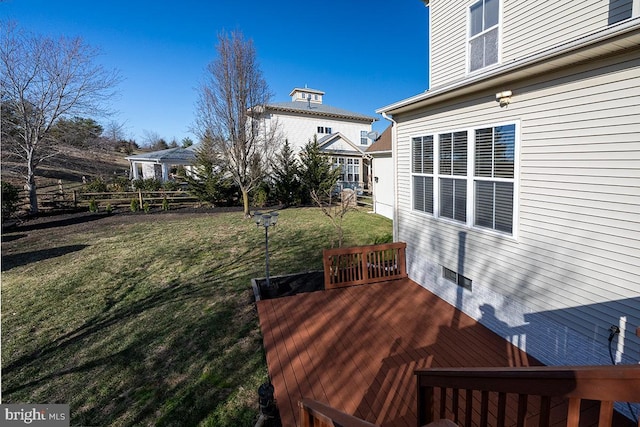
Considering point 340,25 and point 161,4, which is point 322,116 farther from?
point 161,4

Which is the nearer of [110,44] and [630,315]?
[630,315]

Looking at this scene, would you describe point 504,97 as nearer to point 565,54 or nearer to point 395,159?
point 565,54

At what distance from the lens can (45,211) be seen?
15.0 m

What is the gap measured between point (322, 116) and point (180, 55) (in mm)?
12957

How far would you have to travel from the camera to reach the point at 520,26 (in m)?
5.10

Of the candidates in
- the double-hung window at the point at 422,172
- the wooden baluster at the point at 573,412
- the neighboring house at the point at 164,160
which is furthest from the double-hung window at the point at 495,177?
the neighboring house at the point at 164,160

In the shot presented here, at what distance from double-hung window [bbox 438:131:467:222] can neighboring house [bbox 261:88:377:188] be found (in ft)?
54.9

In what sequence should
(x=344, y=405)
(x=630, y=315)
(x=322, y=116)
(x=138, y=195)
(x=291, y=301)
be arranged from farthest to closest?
(x=322, y=116)
(x=138, y=195)
(x=291, y=301)
(x=344, y=405)
(x=630, y=315)

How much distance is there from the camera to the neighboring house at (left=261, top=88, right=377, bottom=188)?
76.6 ft

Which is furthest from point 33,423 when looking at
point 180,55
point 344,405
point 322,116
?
point 322,116

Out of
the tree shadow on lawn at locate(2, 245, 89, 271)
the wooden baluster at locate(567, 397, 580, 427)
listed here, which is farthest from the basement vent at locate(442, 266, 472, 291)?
the tree shadow on lawn at locate(2, 245, 89, 271)

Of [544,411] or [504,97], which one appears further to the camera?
[504,97]

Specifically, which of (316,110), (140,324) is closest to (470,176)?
(140,324)

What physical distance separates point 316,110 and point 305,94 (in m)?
4.10
